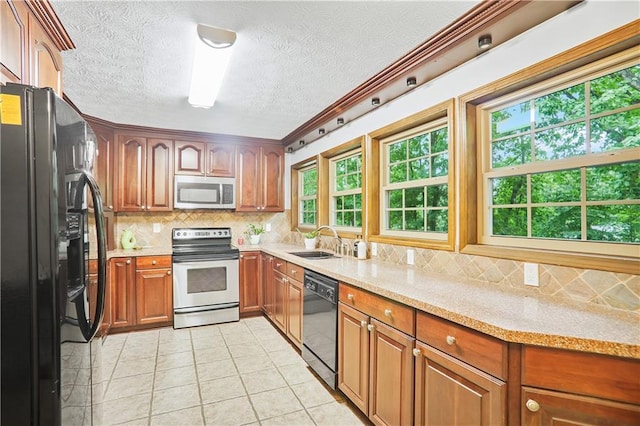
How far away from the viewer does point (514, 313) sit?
1.32 metres

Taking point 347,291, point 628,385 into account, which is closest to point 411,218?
point 347,291

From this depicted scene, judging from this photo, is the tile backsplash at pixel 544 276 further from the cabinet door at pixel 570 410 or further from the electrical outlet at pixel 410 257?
the cabinet door at pixel 570 410

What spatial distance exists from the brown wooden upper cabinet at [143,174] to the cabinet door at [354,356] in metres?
2.96

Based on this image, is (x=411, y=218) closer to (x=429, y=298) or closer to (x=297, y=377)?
(x=429, y=298)

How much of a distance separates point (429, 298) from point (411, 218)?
127 centimetres

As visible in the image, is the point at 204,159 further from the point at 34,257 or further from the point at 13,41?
the point at 34,257

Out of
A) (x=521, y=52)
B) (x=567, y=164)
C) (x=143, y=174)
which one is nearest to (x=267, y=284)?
(x=143, y=174)

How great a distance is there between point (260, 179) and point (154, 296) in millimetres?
2016

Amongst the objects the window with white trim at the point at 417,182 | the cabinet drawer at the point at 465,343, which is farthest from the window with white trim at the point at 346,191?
the cabinet drawer at the point at 465,343

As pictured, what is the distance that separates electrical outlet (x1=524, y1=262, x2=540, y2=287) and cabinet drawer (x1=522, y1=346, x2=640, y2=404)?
621 mm

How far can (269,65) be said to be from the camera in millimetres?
2271

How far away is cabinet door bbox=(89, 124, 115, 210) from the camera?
11.9 feet

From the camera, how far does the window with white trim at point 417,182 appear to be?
2437 mm

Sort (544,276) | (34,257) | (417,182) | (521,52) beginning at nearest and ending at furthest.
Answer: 1. (34,257)
2. (544,276)
3. (521,52)
4. (417,182)
